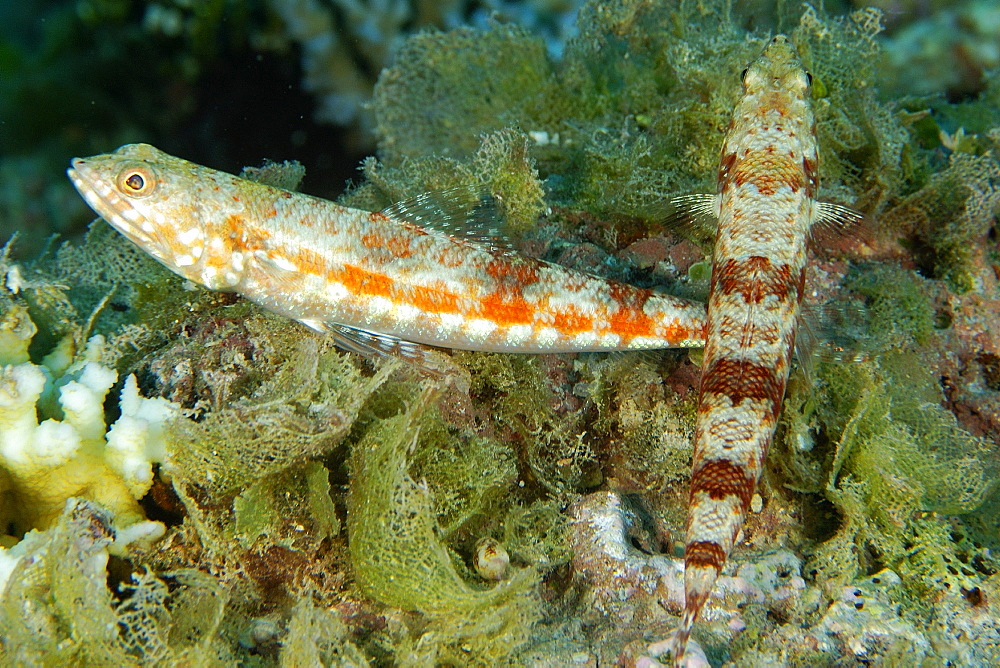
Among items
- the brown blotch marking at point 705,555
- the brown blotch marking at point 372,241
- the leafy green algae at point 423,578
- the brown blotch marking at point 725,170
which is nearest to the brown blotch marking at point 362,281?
the brown blotch marking at point 372,241

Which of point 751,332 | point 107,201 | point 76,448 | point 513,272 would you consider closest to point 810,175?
point 751,332

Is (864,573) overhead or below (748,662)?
overhead

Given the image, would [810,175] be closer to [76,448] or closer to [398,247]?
[398,247]

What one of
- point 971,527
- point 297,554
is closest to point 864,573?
point 971,527

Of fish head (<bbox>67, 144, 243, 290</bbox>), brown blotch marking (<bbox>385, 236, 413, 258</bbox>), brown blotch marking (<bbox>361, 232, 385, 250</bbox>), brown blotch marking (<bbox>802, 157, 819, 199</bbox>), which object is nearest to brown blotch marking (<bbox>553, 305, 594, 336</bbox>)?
brown blotch marking (<bbox>385, 236, 413, 258</bbox>)

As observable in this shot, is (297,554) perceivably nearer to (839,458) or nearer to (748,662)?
(748,662)

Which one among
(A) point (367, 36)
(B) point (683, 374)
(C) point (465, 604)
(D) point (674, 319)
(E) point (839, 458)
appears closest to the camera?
(C) point (465, 604)

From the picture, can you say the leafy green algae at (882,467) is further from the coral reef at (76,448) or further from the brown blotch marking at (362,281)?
the coral reef at (76,448)

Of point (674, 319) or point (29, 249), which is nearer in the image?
point (674, 319)

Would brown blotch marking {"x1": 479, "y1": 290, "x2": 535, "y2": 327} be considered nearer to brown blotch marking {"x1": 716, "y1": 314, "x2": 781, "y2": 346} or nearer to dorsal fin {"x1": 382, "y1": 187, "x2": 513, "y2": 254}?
dorsal fin {"x1": 382, "y1": 187, "x2": 513, "y2": 254}
